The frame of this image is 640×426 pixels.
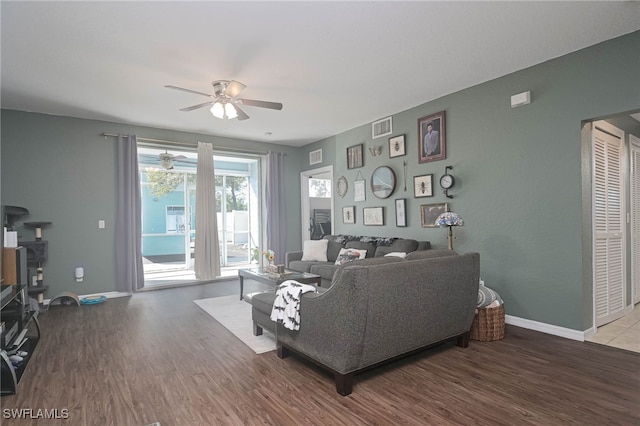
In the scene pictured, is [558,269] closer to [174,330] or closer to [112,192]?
[174,330]

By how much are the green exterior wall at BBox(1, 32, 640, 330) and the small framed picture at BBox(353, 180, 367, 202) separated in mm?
123

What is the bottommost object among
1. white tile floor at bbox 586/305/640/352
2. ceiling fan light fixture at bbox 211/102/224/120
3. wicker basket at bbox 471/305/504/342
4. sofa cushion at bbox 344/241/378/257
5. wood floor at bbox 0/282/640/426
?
white tile floor at bbox 586/305/640/352

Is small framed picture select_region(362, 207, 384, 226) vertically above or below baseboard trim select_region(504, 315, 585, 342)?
above

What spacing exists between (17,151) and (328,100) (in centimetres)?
442

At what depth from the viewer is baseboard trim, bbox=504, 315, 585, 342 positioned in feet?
10.6

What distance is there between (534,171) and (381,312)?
2448 millimetres

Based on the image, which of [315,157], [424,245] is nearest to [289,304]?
[424,245]

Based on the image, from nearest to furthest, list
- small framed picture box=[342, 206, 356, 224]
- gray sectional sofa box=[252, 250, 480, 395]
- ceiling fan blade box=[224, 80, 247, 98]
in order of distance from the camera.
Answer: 1. gray sectional sofa box=[252, 250, 480, 395]
2. ceiling fan blade box=[224, 80, 247, 98]
3. small framed picture box=[342, 206, 356, 224]

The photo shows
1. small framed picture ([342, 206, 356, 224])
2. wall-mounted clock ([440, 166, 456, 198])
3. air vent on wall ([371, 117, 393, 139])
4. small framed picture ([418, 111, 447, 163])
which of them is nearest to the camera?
wall-mounted clock ([440, 166, 456, 198])

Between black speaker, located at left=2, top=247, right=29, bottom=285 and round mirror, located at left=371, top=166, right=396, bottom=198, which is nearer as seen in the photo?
black speaker, located at left=2, top=247, right=29, bottom=285

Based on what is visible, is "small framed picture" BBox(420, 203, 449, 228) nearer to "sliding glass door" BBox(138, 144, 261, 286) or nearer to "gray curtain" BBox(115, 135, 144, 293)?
"sliding glass door" BBox(138, 144, 261, 286)

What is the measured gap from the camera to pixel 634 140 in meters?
4.22

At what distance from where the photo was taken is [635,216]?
167 inches

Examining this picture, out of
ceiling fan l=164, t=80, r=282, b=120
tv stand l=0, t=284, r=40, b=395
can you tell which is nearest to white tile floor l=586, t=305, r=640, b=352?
ceiling fan l=164, t=80, r=282, b=120
